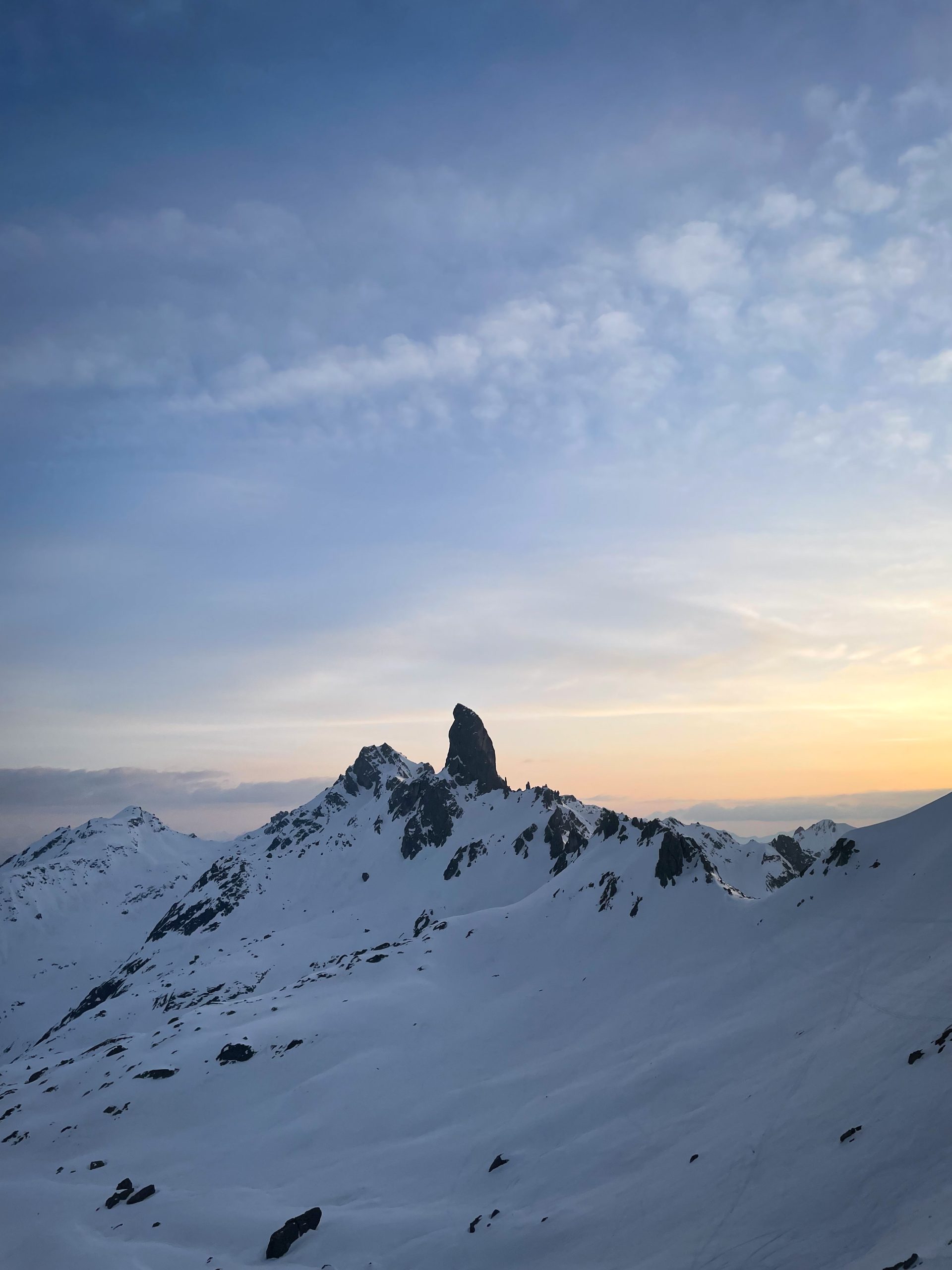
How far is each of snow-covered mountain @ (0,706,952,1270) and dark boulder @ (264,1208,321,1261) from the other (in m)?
0.15

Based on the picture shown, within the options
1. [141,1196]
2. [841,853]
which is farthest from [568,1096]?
[141,1196]

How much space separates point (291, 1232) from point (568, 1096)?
18.7 meters

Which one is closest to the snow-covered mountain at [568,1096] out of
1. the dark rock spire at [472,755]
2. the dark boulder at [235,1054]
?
the dark boulder at [235,1054]

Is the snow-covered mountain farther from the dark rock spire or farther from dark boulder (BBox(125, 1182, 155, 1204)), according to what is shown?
the dark rock spire

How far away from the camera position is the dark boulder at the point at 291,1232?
37.8m

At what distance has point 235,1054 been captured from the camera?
7125 cm

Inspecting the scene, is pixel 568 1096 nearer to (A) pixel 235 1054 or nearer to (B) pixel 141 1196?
(B) pixel 141 1196

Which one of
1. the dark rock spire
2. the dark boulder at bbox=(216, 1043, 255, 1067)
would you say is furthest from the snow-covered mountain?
the dark rock spire

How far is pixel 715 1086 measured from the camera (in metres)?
39.0

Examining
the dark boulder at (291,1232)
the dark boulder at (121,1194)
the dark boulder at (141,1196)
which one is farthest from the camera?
the dark boulder at (121,1194)

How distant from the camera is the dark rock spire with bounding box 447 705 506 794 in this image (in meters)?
184

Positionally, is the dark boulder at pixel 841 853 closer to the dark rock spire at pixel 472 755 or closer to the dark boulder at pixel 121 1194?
the dark boulder at pixel 121 1194

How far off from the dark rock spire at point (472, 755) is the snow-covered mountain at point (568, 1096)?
80044mm

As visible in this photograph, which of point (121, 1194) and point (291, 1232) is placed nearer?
point (291, 1232)
